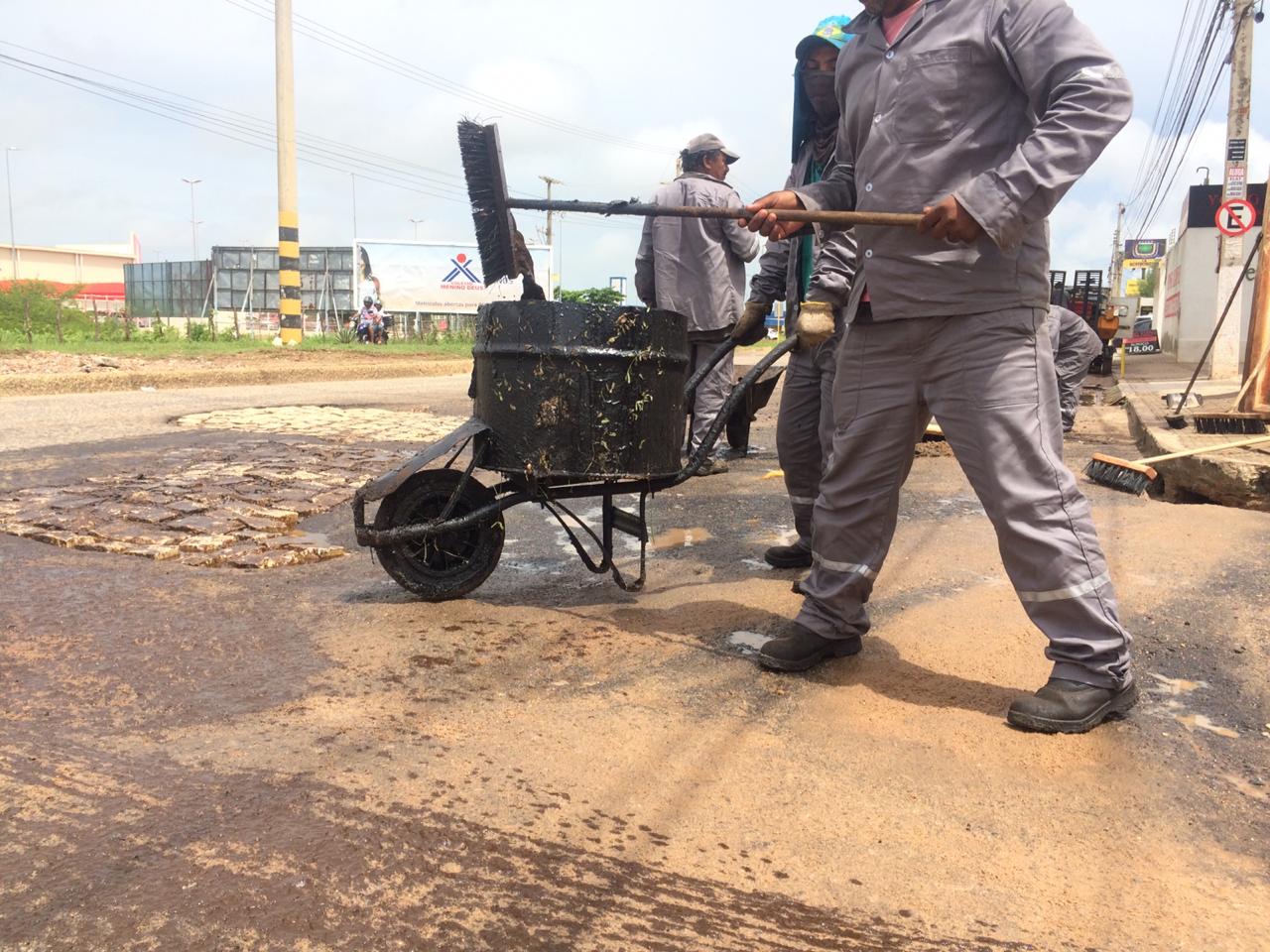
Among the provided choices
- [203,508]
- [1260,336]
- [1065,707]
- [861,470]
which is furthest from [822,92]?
[1260,336]

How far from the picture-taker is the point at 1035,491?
8.26 ft

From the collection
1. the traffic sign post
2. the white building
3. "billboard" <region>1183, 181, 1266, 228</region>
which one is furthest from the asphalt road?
"billboard" <region>1183, 181, 1266, 228</region>

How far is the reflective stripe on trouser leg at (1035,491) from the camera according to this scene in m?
2.51

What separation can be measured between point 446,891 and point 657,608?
1875mm

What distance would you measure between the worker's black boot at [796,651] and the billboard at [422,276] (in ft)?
107

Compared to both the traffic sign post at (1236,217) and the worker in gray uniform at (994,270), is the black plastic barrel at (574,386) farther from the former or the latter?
the traffic sign post at (1236,217)

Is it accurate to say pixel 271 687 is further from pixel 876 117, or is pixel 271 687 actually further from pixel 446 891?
pixel 876 117

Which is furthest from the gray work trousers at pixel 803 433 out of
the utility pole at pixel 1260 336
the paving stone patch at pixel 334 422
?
the utility pole at pixel 1260 336

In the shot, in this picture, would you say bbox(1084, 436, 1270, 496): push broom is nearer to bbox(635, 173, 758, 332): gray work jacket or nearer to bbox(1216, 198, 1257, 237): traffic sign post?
bbox(635, 173, 758, 332): gray work jacket

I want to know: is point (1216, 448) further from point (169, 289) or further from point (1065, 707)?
point (169, 289)

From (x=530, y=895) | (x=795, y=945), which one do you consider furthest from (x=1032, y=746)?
(x=530, y=895)

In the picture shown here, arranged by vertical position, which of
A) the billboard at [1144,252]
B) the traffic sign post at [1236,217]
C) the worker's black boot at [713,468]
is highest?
the billboard at [1144,252]

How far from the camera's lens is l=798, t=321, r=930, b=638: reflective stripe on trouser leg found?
9.12 ft

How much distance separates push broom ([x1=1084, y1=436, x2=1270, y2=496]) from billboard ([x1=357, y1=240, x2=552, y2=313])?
2991cm
